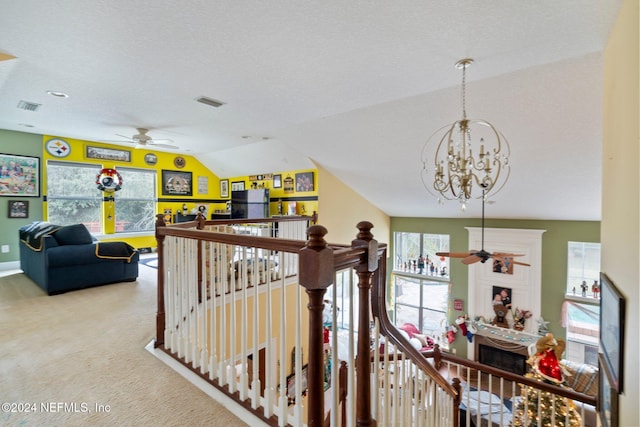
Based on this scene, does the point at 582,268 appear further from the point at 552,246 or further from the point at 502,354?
the point at 502,354

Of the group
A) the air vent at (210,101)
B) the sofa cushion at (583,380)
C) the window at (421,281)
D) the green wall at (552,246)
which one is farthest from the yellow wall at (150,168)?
the sofa cushion at (583,380)

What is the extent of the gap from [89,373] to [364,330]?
6.75ft

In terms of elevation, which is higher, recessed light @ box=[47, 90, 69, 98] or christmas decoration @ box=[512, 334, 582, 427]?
recessed light @ box=[47, 90, 69, 98]

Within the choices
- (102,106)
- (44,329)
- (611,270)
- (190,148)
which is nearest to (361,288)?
(611,270)

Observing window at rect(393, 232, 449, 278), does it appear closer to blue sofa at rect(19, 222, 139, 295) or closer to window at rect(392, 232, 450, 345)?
window at rect(392, 232, 450, 345)

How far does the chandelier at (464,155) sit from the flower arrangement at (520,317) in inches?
122

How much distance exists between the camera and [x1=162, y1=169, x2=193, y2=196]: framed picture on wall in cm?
711

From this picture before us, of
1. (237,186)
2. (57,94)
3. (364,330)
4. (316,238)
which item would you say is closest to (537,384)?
(364,330)

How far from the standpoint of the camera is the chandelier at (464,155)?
7.97 ft

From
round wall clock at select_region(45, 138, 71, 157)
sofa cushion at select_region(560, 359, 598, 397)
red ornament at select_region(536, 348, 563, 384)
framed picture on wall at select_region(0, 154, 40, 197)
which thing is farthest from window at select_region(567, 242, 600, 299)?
A: framed picture on wall at select_region(0, 154, 40, 197)

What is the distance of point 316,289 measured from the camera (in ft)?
3.50

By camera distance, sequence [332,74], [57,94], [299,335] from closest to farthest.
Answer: [299,335] < [332,74] < [57,94]

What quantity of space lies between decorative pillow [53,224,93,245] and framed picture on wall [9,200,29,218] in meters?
2.20

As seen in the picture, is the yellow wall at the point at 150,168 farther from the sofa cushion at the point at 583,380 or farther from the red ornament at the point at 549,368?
the sofa cushion at the point at 583,380
